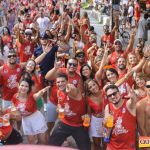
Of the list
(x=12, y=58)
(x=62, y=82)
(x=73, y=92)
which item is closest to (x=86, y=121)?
(x=73, y=92)

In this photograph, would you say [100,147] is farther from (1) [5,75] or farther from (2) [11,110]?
(1) [5,75]

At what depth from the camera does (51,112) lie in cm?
753

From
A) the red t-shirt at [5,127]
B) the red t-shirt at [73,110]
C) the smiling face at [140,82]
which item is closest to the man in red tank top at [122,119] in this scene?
the red t-shirt at [73,110]

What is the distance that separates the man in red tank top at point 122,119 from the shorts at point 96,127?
0.72 metres

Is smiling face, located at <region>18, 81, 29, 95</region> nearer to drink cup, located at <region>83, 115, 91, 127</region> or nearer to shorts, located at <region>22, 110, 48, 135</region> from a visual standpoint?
shorts, located at <region>22, 110, 48, 135</region>

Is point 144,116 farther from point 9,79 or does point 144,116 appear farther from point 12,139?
point 9,79

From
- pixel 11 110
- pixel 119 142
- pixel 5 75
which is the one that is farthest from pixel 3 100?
pixel 119 142

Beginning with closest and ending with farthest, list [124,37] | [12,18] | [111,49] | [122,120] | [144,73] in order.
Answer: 1. [122,120]
2. [144,73]
3. [111,49]
4. [124,37]
5. [12,18]

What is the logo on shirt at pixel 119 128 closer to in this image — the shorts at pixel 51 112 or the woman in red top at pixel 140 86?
the woman in red top at pixel 140 86

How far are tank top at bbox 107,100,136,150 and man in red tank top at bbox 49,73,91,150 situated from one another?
73 centimetres

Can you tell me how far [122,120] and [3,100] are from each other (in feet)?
10.1

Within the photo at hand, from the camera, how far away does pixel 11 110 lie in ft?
21.4

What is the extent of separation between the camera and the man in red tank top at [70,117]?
6.54 metres

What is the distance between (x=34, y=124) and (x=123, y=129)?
1.65 m
